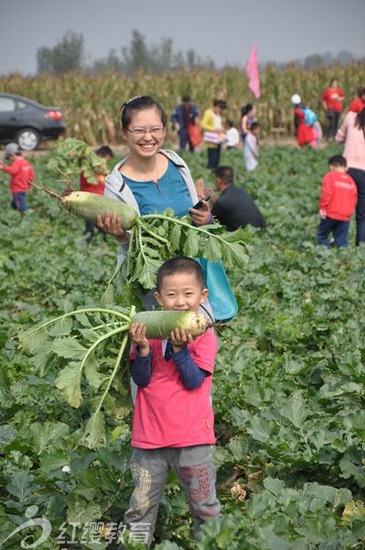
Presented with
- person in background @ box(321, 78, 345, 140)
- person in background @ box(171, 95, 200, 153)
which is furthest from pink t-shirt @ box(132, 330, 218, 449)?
person in background @ box(321, 78, 345, 140)

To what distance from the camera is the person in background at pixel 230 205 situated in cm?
958

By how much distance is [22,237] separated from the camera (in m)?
11.0

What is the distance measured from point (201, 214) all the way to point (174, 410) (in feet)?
3.11

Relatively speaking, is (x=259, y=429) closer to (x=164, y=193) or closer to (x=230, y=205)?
(x=164, y=193)

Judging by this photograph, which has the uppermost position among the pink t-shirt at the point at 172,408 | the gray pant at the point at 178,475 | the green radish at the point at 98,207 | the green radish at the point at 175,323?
the green radish at the point at 98,207

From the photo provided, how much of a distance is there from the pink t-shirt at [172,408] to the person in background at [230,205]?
19.5ft

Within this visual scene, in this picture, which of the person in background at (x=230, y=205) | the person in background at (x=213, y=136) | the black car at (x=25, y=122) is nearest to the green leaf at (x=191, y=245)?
the person in background at (x=230, y=205)

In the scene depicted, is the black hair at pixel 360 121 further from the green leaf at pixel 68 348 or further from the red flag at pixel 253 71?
the red flag at pixel 253 71

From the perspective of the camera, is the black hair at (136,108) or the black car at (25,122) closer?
the black hair at (136,108)

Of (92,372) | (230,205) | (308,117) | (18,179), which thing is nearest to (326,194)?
(230,205)

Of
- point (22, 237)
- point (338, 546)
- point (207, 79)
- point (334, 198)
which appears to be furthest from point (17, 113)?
point (338, 546)

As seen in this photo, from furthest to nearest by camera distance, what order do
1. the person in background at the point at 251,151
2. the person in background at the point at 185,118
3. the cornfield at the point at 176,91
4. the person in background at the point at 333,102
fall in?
1. the cornfield at the point at 176,91
2. the person in background at the point at 333,102
3. the person in background at the point at 185,118
4. the person in background at the point at 251,151

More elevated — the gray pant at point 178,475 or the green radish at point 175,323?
the green radish at point 175,323

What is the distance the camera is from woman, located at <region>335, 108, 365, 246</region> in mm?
10047
